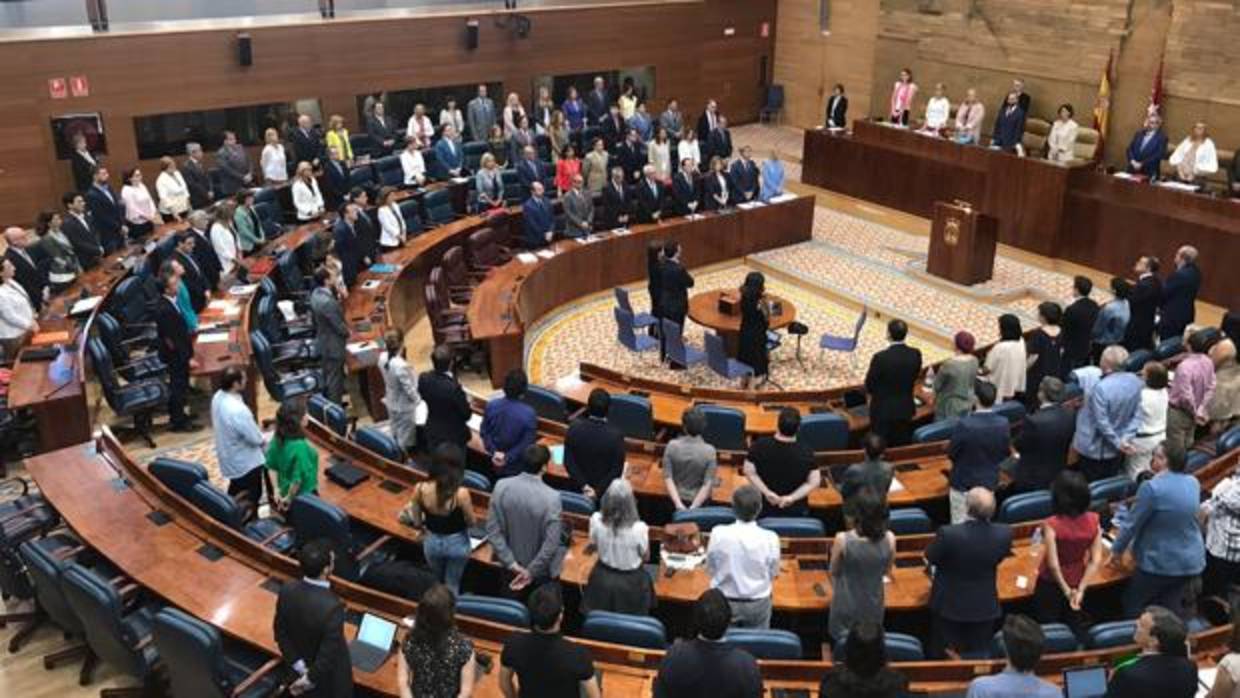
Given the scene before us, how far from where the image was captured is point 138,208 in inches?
560

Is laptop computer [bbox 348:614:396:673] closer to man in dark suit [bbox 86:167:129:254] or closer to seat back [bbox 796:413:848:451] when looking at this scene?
seat back [bbox 796:413:848:451]

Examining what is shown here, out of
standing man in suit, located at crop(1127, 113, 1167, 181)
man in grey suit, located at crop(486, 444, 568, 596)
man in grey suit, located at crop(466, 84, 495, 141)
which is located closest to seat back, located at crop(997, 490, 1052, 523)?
man in grey suit, located at crop(486, 444, 568, 596)

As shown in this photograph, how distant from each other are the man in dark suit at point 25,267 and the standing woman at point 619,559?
27.5 ft

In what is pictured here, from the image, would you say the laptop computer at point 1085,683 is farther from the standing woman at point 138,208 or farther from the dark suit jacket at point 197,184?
the dark suit jacket at point 197,184

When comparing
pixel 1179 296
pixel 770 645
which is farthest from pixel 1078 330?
pixel 770 645

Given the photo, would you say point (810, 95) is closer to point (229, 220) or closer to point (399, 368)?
point (229, 220)

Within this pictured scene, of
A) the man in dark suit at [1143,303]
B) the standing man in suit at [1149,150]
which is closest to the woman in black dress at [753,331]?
the man in dark suit at [1143,303]

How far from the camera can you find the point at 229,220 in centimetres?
1271

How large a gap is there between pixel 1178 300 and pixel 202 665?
10.3m

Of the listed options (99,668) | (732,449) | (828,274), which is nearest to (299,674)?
(99,668)

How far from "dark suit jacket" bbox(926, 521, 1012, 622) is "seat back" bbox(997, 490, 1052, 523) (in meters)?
1.27

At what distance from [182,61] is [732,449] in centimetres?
1259

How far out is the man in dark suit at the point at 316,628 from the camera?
→ 5199 mm

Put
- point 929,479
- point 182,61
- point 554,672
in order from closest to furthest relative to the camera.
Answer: point 554,672, point 929,479, point 182,61
